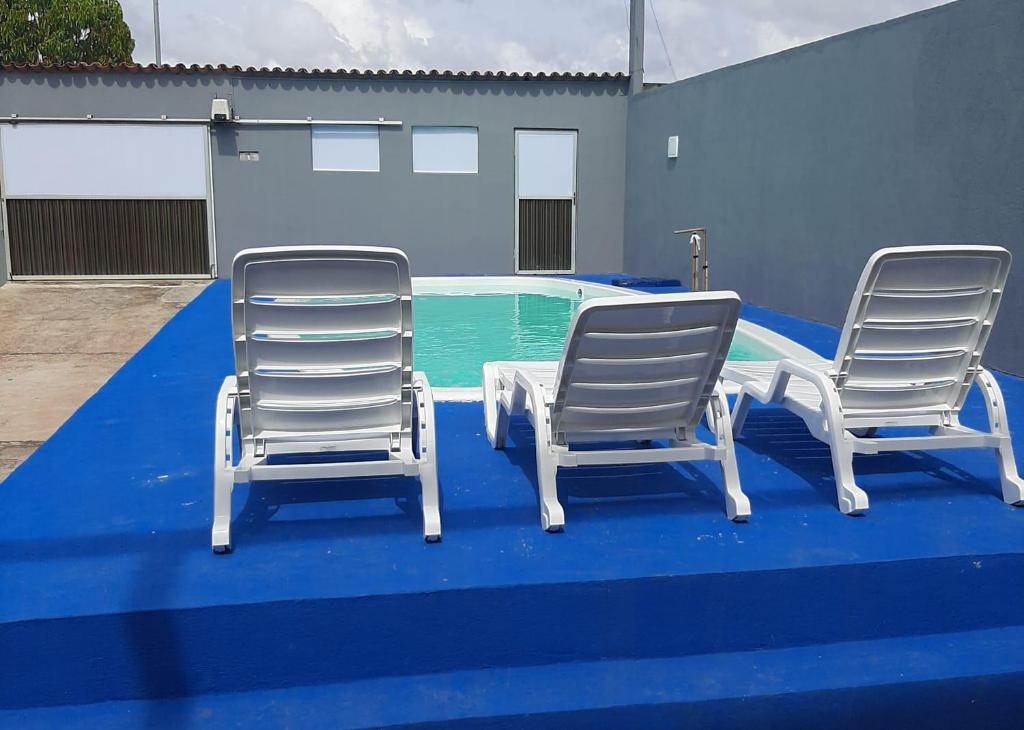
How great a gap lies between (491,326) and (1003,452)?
696cm

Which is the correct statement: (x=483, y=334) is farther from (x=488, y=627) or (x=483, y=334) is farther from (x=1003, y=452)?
(x=488, y=627)

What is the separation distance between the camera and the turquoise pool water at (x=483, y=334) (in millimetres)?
7609

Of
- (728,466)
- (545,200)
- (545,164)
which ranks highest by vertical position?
(545,164)

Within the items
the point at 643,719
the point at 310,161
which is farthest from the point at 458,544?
the point at 310,161

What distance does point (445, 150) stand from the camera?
14.3m

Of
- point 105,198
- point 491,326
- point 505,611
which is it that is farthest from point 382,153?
point 505,611

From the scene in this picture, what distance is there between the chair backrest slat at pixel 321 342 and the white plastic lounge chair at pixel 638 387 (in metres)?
0.57

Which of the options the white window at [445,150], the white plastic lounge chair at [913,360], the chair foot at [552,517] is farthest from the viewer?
the white window at [445,150]

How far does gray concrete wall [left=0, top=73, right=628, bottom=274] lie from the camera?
13.7m

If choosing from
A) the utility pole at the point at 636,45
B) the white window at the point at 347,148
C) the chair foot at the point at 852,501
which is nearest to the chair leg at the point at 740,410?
the chair foot at the point at 852,501

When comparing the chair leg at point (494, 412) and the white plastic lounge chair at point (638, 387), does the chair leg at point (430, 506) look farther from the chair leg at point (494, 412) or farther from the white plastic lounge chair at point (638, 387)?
the chair leg at point (494, 412)

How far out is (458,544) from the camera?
10.2 ft

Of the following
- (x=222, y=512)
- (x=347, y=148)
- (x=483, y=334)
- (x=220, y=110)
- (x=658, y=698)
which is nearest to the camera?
(x=658, y=698)

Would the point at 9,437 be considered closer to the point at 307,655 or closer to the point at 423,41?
the point at 307,655
